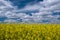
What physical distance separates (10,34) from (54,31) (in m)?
1.91

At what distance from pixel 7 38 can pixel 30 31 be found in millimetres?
1030

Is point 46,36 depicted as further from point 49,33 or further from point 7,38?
point 7,38

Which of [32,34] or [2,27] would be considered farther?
[2,27]

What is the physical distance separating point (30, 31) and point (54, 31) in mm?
1042

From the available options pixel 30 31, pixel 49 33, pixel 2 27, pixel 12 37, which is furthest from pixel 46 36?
pixel 2 27

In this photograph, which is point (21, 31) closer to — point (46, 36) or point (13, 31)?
point (13, 31)

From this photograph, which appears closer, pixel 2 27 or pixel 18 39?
pixel 18 39

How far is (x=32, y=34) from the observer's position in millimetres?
8492

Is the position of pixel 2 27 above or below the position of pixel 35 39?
above

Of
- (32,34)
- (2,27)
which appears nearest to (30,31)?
(32,34)

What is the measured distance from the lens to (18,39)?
8.34 metres

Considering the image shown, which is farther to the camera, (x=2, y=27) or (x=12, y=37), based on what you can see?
(x=2, y=27)

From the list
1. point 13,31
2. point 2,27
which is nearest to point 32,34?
point 13,31

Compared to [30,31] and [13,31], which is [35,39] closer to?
[30,31]
